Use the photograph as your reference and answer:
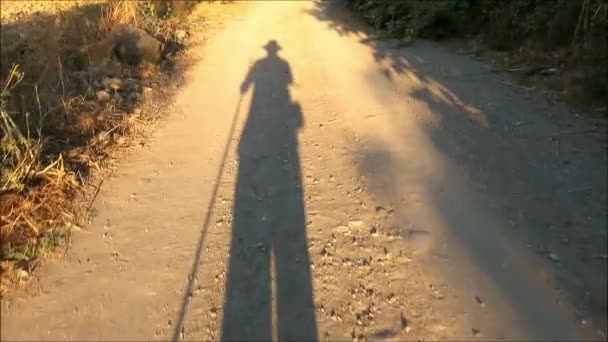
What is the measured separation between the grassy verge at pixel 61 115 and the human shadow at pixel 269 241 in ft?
4.85

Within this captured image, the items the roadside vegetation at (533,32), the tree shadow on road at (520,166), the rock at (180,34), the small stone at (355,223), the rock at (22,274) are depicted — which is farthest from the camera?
the rock at (180,34)

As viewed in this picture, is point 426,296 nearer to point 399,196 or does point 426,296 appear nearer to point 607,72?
point 399,196

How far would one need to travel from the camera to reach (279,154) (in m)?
5.53

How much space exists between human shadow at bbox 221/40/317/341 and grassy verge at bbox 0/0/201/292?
1479 mm

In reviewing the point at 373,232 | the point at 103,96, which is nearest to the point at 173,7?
the point at 103,96

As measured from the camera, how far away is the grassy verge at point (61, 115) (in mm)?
4328

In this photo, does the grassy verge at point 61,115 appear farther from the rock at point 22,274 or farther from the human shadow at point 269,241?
the human shadow at point 269,241

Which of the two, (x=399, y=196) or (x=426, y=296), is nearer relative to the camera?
(x=426, y=296)

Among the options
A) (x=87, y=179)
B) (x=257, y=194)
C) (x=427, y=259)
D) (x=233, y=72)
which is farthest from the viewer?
(x=233, y=72)

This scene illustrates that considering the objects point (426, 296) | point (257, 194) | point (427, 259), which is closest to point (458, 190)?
point (427, 259)

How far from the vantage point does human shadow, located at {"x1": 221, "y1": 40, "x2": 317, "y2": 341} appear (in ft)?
11.3

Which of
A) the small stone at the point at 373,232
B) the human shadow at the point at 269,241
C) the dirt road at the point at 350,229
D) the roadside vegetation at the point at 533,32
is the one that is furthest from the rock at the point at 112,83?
the roadside vegetation at the point at 533,32

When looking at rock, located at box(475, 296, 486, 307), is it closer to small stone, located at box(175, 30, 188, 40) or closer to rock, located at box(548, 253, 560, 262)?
rock, located at box(548, 253, 560, 262)

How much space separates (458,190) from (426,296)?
52.4 inches
